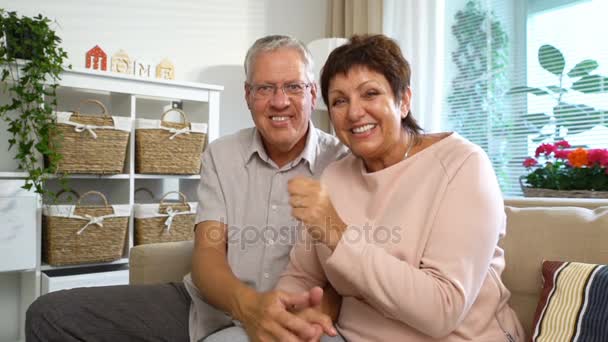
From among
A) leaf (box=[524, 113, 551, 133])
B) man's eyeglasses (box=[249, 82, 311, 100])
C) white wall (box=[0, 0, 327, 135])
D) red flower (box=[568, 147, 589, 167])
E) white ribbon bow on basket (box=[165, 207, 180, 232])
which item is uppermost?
white wall (box=[0, 0, 327, 135])

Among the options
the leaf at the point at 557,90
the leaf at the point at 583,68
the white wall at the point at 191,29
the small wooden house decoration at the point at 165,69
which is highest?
the white wall at the point at 191,29

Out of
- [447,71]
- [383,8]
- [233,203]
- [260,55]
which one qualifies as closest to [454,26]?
[447,71]

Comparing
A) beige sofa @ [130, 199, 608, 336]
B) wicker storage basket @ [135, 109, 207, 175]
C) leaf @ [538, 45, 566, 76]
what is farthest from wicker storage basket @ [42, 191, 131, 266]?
leaf @ [538, 45, 566, 76]

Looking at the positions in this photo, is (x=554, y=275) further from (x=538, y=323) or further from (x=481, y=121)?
(x=481, y=121)

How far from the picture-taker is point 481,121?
2908mm

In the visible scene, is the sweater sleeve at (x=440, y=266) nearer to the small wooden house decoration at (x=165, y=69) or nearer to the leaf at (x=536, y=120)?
the leaf at (x=536, y=120)

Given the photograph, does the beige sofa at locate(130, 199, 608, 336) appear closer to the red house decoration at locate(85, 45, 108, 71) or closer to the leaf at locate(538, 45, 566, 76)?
the leaf at locate(538, 45, 566, 76)

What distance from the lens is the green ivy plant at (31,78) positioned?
206cm

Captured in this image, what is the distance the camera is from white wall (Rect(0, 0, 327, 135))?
2.66 metres

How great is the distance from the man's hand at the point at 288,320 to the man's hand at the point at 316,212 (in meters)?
0.12

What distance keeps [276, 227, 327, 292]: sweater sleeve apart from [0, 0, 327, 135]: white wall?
2006 millimetres

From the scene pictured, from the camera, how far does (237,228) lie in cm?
141

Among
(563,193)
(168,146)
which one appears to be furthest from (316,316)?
(168,146)

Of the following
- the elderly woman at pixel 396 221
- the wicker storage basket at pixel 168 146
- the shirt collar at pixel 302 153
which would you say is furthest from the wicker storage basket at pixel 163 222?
the elderly woman at pixel 396 221
